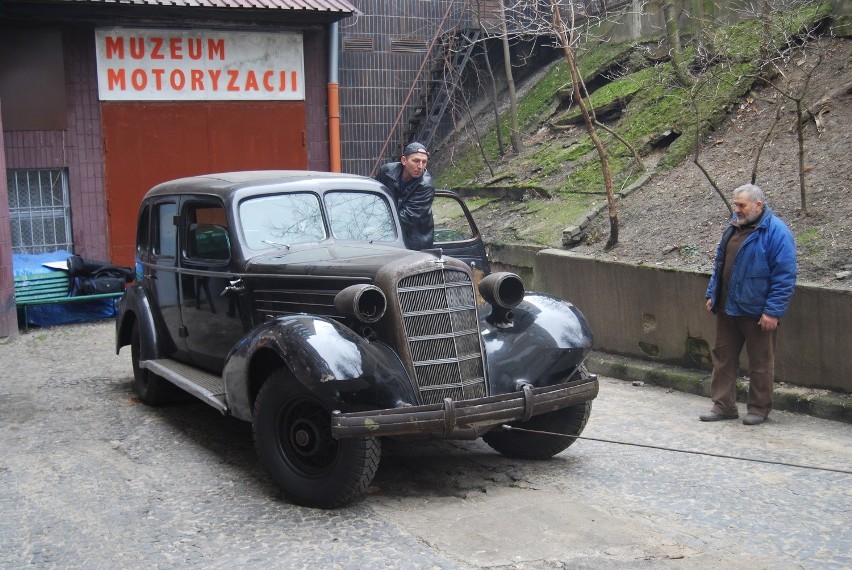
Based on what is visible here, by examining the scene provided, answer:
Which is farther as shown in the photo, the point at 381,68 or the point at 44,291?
the point at 381,68

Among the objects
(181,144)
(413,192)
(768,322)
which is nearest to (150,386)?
(413,192)

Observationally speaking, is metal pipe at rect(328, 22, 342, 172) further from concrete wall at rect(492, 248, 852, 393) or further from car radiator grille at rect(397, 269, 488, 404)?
car radiator grille at rect(397, 269, 488, 404)

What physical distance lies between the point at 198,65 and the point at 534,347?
9611 millimetres

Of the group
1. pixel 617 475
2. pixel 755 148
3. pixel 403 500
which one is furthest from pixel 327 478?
pixel 755 148

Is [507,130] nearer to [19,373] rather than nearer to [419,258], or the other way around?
[19,373]

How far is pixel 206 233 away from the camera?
722 cm

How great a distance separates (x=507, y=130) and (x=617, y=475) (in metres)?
10.4

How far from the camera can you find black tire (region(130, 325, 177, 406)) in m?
7.94

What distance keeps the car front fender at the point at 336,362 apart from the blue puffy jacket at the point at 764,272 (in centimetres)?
291

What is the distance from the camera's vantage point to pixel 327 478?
5441 mm

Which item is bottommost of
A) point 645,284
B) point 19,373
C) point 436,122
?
point 19,373

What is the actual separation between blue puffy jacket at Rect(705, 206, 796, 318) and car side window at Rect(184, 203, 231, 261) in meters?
3.72

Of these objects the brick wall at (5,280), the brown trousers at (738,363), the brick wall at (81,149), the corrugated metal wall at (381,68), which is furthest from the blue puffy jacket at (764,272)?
the corrugated metal wall at (381,68)

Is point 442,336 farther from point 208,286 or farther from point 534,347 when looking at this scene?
point 208,286
